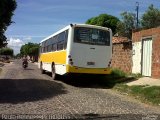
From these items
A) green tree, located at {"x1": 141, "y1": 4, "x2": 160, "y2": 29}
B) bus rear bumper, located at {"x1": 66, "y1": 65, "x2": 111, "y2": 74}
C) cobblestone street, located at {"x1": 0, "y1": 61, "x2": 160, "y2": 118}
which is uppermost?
green tree, located at {"x1": 141, "y1": 4, "x2": 160, "y2": 29}

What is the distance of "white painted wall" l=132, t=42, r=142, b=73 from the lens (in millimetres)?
23047

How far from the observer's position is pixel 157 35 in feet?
68.3

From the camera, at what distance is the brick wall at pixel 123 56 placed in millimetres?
25062

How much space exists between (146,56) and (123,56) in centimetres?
395

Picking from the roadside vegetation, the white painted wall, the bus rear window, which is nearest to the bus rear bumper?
the roadside vegetation

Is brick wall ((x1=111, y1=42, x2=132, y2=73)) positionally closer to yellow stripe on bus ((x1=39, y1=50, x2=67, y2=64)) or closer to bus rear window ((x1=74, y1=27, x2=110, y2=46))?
bus rear window ((x1=74, y1=27, x2=110, y2=46))

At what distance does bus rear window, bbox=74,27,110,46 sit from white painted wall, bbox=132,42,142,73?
3170mm

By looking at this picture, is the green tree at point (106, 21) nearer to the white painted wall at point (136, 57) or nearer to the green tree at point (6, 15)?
the white painted wall at point (136, 57)

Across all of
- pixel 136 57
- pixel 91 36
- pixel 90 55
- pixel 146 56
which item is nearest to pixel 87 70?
pixel 90 55

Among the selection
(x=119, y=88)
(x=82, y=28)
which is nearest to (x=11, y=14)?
(x=82, y=28)

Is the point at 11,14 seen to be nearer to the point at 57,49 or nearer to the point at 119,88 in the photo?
the point at 57,49

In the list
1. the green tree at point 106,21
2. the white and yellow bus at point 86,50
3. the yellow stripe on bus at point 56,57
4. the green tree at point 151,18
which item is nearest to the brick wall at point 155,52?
the white and yellow bus at point 86,50

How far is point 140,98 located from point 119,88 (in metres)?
3.06

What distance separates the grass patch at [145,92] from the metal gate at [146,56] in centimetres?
353
